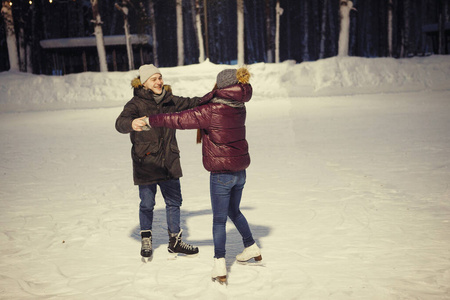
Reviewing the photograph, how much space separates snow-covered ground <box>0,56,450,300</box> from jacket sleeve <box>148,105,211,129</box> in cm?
137

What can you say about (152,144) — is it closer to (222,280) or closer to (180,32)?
(222,280)

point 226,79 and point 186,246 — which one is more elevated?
point 226,79

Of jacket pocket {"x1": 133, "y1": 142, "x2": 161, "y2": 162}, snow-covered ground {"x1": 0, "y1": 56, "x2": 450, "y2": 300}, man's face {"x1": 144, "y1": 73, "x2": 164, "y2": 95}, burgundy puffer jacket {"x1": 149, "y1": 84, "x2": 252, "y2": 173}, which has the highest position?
man's face {"x1": 144, "y1": 73, "x2": 164, "y2": 95}

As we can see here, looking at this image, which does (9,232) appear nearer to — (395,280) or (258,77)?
(395,280)

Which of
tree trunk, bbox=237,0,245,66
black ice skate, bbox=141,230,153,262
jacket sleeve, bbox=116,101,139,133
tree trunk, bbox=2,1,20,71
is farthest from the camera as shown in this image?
tree trunk, bbox=237,0,245,66

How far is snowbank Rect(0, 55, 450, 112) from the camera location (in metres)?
21.7

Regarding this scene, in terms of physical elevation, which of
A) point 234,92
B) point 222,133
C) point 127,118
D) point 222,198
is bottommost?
point 222,198

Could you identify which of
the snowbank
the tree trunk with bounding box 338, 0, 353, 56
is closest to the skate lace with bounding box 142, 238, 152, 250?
the snowbank

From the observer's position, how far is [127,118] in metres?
4.21

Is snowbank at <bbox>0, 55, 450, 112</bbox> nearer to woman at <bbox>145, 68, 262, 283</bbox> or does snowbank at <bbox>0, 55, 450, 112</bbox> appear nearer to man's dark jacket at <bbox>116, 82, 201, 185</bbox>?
man's dark jacket at <bbox>116, 82, 201, 185</bbox>

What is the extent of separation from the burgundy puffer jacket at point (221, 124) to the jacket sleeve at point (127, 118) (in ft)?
1.01

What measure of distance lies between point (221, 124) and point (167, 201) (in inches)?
46.2

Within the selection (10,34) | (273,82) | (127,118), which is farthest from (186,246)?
(10,34)

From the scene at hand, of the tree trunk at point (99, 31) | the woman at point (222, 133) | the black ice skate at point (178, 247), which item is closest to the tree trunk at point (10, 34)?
the tree trunk at point (99, 31)
